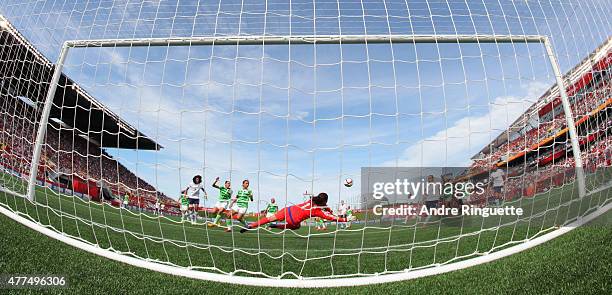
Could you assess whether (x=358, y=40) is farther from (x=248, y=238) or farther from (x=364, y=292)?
(x=248, y=238)

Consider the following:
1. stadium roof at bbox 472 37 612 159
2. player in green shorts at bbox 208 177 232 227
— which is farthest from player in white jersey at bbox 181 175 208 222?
stadium roof at bbox 472 37 612 159

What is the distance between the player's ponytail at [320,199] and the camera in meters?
3.68

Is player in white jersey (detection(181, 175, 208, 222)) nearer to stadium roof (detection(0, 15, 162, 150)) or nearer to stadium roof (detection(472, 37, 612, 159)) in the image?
stadium roof (detection(0, 15, 162, 150))

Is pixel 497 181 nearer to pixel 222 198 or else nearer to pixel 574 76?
pixel 574 76

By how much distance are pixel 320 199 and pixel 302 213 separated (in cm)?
33

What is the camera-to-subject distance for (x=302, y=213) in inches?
155

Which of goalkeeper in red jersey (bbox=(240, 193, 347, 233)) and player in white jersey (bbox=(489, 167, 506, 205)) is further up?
player in white jersey (bbox=(489, 167, 506, 205))

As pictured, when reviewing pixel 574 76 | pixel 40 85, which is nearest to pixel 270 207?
pixel 40 85

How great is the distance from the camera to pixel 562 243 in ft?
11.6

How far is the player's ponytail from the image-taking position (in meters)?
3.68

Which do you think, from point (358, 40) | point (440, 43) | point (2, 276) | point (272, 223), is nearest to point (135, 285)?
point (2, 276)

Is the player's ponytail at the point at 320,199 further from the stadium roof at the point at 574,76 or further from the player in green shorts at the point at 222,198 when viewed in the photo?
the stadium roof at the point at 574,76

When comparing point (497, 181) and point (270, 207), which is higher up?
point (497, 181)

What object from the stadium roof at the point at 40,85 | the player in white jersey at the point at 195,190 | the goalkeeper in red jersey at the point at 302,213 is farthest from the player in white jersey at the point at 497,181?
the stadium roof at the point at 40,85
